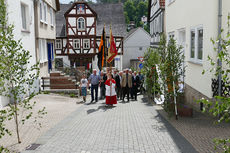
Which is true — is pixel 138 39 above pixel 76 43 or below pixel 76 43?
above

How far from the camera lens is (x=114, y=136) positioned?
24.8 feet

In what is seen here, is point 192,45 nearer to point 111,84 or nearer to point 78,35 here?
point 111,84

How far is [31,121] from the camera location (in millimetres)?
9828

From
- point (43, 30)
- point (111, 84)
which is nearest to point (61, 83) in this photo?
point (43, 30)

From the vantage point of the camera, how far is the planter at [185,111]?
1016 centimetres

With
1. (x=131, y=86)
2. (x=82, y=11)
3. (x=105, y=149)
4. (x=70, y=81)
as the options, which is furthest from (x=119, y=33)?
(x=105, y=149)

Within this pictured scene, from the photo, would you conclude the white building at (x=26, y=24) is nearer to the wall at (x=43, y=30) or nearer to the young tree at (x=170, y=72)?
the wall at (x=43, y=30)

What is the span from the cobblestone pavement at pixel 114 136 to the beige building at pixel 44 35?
973 centimetres

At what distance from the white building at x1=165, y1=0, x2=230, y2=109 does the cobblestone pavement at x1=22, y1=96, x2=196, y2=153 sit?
8.23ft

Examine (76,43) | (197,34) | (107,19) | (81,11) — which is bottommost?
(197,34)

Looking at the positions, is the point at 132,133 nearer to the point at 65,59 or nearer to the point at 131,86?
the point at 131,86

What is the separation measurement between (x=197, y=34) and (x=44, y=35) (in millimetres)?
12104

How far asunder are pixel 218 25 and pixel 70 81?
504 inches

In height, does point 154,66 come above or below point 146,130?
above
